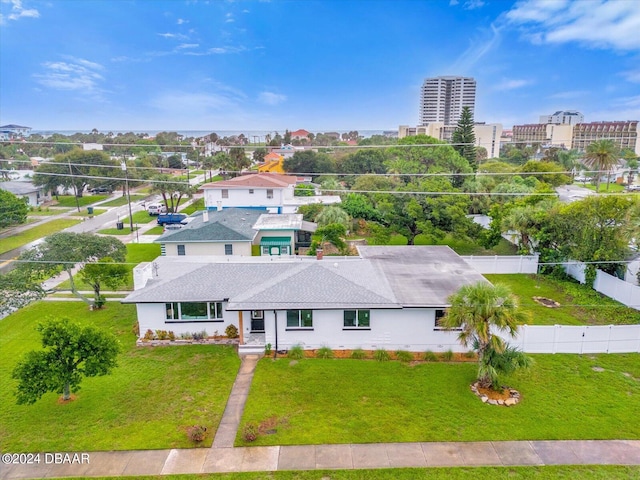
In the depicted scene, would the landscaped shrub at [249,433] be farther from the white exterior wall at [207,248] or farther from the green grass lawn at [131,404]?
the white exterior wall at [207,248]

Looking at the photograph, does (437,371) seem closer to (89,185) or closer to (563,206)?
(563,206)

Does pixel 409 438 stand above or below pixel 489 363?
below

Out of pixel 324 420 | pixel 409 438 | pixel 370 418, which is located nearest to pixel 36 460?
pixel 324 420

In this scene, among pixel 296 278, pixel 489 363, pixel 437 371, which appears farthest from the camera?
pixel 296 278

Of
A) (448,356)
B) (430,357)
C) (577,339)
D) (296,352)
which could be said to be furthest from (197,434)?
(577,339)

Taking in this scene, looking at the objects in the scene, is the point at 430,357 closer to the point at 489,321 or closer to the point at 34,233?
the point at 489,321

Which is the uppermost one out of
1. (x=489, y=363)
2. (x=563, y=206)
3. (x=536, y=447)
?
(x=563, y=206)
